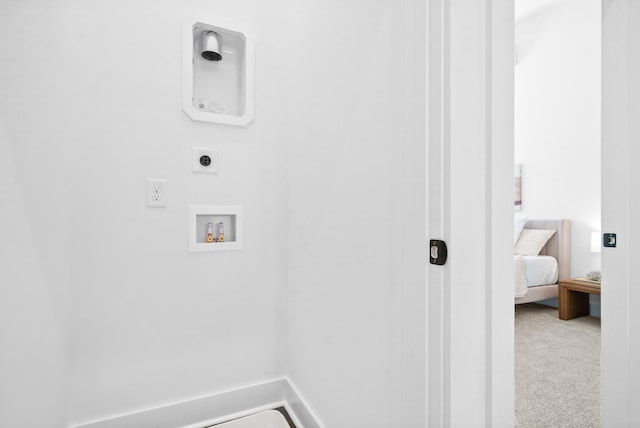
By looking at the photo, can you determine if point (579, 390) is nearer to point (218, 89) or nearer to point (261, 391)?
point (261, 391)

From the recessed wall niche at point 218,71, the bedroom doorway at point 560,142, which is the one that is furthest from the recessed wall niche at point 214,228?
the bedroom doorway at point 560,142

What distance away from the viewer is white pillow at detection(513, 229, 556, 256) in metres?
3.75

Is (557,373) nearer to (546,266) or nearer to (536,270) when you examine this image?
(536,270)

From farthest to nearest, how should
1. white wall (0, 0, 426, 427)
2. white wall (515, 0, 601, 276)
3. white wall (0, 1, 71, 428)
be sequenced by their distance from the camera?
1. white wall (515, 0, 601, 276)
2. white wall (0, 1, 71, 428)
3. white wall (0, 0, 426, 427)

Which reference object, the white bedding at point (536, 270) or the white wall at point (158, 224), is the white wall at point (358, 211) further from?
the white bedding at point (536, 270)

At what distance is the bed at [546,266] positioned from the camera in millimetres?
3125

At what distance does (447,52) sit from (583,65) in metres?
4.16

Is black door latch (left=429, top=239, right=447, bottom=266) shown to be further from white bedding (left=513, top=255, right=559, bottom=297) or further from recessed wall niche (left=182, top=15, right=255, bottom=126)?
white bedding (left=513, top=255, right=559, bottom=297)

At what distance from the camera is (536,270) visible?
11.3ft

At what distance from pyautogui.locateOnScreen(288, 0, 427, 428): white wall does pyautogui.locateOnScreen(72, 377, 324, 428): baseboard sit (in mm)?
99

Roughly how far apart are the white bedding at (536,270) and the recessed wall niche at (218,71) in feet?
9.45

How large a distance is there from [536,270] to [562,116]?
1.87 meters

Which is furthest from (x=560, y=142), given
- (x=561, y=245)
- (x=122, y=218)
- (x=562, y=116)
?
(x=122, y=218)

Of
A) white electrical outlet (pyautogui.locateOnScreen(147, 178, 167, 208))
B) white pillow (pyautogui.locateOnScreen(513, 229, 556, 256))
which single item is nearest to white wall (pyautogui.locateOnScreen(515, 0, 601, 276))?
white pillow (pyautogui.locateOnScreen(513, 229, 556, 256))
